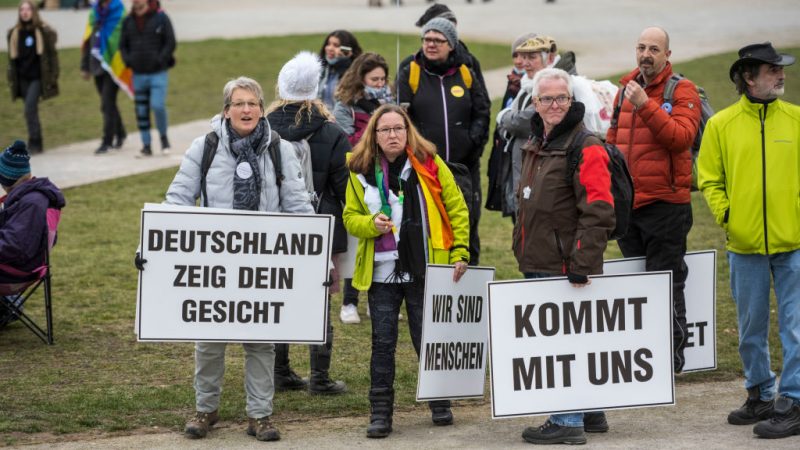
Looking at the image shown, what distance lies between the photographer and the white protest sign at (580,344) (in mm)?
6930

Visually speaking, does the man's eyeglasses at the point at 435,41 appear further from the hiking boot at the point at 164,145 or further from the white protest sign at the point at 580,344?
the hiking boot at the point at 164,145

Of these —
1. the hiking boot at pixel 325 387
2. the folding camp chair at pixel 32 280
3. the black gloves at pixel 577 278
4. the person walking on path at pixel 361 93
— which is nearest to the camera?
the black gloves at pixel 577 278

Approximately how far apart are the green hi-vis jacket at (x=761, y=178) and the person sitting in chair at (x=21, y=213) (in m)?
4.44

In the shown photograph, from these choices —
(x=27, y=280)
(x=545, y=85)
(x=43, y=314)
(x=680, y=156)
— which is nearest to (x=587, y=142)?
(x=545, y=85)

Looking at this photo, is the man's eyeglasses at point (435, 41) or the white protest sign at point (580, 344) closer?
the white protest sign at point (580, 344)

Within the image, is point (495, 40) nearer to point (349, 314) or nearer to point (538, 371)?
point (349, 314)

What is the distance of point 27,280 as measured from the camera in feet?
29.6

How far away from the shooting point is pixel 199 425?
7.17m

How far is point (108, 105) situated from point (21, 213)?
882 cm

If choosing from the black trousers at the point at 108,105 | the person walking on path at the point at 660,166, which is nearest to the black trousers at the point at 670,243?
the person walking on path at the point at 660,166

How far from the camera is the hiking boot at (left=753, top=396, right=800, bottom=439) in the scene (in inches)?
274

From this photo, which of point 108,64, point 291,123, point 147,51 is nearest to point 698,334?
point 291,123

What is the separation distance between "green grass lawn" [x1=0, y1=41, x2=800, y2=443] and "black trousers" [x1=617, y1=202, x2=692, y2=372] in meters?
0.59

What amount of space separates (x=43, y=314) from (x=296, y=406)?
10.2 ft
